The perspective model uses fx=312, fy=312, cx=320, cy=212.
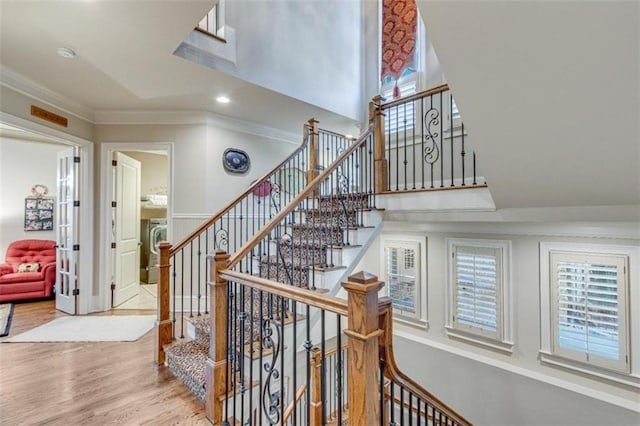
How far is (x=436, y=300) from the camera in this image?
14.2 feet

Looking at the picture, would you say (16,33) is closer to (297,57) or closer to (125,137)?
(125,137)

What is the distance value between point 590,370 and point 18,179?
8772mm

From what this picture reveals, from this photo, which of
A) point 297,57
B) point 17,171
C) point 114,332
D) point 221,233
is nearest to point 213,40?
point 297,57

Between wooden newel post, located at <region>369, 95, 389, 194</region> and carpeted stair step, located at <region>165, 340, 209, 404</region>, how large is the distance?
2.30 m

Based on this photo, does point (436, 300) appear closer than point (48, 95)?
No

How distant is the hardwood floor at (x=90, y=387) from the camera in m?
2.02

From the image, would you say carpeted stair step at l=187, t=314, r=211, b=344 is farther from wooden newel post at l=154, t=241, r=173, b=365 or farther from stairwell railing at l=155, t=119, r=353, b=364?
wooden newel post at l=154, t=241, r=173, b=365

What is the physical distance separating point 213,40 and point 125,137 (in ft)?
6.90

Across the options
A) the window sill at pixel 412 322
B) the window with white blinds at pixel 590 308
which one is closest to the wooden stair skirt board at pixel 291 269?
the window sill at pixel 412 322

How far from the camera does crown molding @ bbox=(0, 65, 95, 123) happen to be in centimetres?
313

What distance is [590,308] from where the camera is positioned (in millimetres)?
3166

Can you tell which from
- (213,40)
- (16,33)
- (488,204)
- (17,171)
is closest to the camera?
(16,33)

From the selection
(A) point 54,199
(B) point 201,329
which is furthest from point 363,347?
(A) point 54,199

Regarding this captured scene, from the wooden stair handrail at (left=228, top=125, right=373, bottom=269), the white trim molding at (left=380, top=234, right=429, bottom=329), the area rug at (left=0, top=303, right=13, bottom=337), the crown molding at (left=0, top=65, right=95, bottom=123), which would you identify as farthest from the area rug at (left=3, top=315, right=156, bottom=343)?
the white trim molding at (left=380, top=234, right=429, bottom=329)
